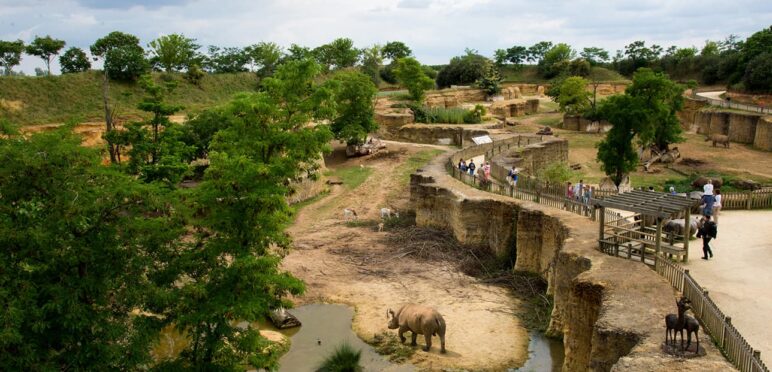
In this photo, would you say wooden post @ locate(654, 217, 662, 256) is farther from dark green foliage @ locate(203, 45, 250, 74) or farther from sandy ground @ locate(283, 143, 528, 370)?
dark green foliage @ locate(203, 45, 250, 74)

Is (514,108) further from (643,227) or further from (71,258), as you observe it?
(71,258)

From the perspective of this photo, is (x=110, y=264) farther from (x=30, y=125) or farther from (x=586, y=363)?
(x=30, y=125)

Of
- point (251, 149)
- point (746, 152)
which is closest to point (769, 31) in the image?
point (746, 152)

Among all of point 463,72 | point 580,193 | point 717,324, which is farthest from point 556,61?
point 717,324

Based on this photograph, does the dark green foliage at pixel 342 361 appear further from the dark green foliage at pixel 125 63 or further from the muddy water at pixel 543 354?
the dark green foliage at pixel 125 63

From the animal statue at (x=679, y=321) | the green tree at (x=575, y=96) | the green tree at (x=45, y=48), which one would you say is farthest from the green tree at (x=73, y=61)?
the animal statue at (x=679, y=321)

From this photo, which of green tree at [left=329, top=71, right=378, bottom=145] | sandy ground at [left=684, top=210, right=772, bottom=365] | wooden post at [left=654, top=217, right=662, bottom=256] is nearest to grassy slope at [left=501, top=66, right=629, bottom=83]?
green tree at [left=329, top=71, right=378, bottom=145]

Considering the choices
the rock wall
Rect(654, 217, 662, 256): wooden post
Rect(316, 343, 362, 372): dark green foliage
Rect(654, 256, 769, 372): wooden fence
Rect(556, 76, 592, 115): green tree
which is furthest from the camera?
Rect(556, 76, 592, 115): green tree
